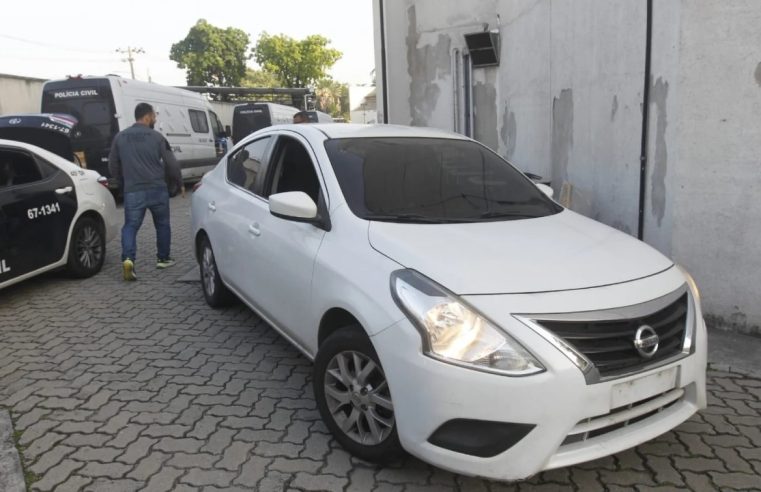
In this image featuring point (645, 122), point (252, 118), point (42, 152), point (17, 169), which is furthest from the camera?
point (252, 118)

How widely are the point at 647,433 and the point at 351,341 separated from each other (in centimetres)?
129

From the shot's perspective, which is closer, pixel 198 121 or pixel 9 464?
pixel 9 464

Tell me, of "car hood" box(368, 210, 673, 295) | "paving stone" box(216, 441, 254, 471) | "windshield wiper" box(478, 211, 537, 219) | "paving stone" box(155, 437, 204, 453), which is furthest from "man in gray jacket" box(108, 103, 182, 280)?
"windshield wiper" box(478, 211, 537, 219)

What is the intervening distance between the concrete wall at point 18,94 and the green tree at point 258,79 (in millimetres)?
40028

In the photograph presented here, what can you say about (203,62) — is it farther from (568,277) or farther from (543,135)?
(568,277)

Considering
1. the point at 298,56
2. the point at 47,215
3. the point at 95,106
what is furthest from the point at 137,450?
the point at 298,56

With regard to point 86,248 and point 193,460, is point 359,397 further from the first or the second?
point 86,248

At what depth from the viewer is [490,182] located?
11.9 feet

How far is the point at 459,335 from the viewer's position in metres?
2.33

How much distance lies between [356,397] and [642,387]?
47.9 inches

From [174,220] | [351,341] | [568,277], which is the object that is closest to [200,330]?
[351,341]

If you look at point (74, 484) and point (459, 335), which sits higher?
point (459, 335)

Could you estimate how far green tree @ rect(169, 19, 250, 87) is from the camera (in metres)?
56.2

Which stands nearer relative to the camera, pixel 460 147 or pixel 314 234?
pixel 314 234
